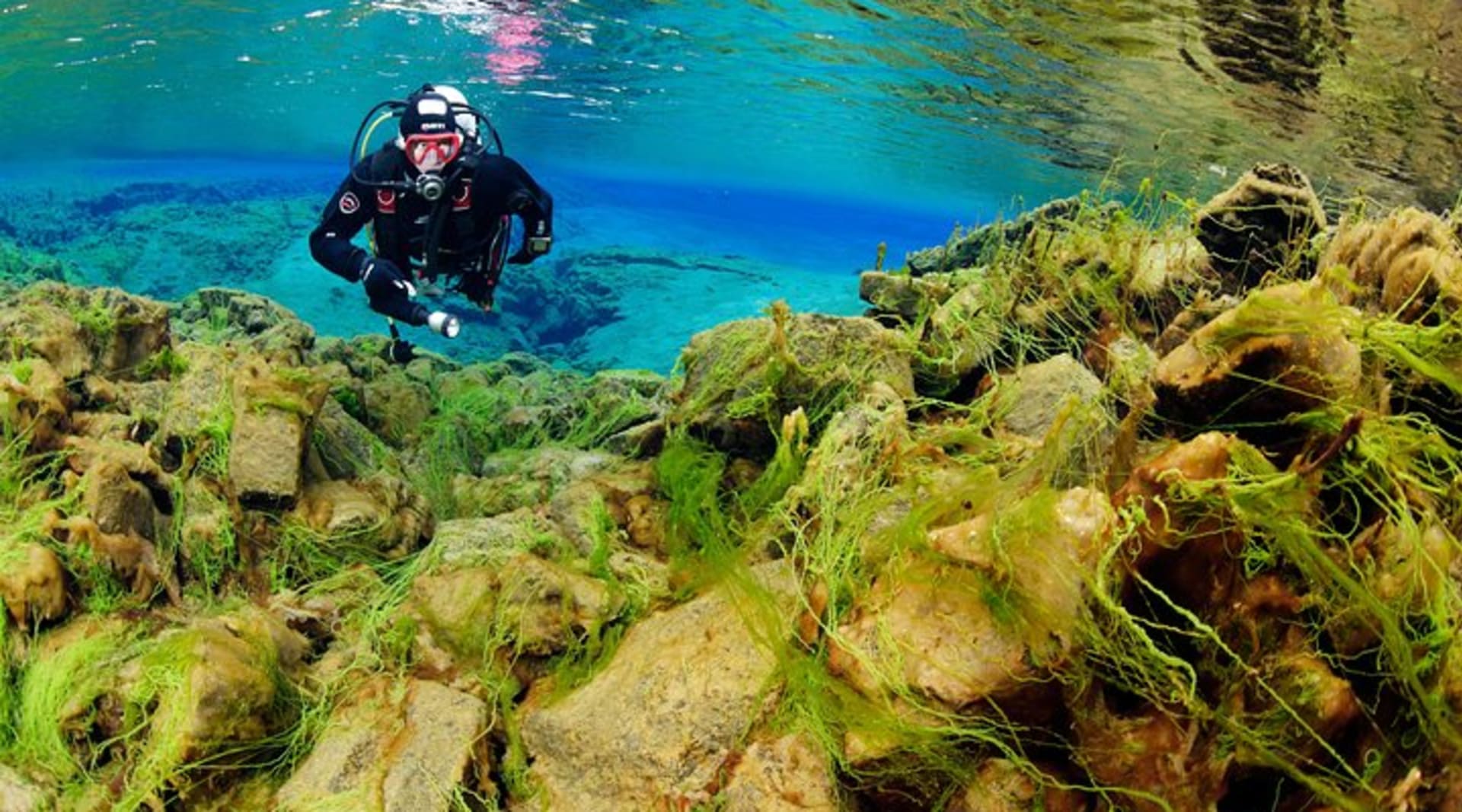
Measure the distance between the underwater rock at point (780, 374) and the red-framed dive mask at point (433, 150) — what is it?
11.3 ft

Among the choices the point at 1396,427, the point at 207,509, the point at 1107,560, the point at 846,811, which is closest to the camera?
the point at 1107,560

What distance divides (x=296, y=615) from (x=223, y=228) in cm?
2759

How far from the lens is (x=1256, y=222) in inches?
191

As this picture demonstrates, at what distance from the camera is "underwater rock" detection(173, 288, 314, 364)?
832 centimetres

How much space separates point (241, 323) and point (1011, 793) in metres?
12.1

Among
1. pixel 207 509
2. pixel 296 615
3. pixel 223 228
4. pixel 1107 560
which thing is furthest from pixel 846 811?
pixel 223 228

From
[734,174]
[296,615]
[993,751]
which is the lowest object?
[734,174]

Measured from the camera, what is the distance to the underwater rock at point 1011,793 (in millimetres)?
2328

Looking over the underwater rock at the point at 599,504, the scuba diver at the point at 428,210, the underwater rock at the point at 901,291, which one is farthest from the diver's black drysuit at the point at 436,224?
the underwater rock at the point at 901,291

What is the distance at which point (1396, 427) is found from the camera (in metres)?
2.35

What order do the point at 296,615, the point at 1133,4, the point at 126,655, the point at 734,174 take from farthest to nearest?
the point at 734,174 → the point at 1133,4 → the point at 296,615 → the point at 126,655

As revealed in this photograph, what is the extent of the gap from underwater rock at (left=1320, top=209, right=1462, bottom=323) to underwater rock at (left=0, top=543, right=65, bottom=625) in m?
5.32

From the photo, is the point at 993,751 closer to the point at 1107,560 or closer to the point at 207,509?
the point at 1107,560

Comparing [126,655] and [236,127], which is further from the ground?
[126,655]
